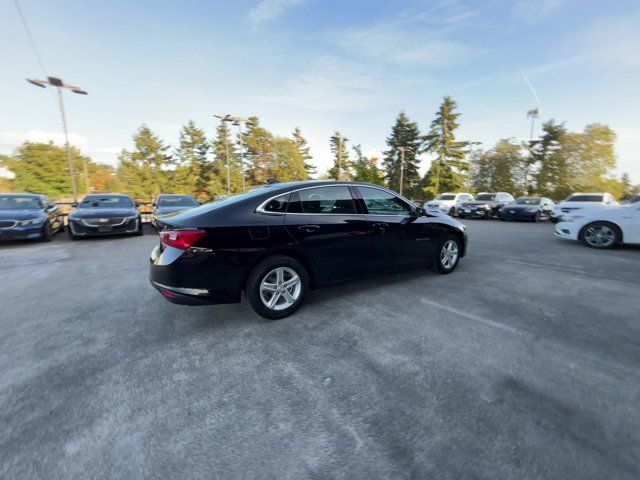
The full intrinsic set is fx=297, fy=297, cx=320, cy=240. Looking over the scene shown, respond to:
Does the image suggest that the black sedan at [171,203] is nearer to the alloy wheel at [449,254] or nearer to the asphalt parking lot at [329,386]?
the asphalt parking lot at [329,386]

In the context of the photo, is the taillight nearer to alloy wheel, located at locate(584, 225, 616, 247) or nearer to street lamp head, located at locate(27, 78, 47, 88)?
alloy wheel, located at locate(584, 225, 616, 247)

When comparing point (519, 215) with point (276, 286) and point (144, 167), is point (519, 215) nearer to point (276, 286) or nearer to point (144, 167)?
point (276, 286)

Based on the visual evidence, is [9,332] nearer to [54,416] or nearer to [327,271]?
[54,416]

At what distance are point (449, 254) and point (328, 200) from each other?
8.97ft

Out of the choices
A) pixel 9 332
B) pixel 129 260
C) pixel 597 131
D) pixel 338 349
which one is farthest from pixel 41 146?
pixel 597 131

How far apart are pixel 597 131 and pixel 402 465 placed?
48269mm

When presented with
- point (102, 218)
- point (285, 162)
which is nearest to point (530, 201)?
point (102, 218)

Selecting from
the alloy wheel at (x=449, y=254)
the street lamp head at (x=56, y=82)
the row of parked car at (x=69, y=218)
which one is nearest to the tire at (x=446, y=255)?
the alloy wheel at (x=449, y=254)

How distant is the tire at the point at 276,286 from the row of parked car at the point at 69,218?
226 inches

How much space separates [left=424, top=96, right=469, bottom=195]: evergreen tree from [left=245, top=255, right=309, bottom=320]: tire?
42.3m

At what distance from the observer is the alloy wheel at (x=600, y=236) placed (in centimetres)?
770

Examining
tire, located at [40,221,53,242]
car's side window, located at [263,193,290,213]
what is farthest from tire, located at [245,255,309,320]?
tire, located at [40,221,53,242]

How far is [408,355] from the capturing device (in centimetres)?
272

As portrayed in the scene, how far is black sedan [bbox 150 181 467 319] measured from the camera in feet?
10.2
